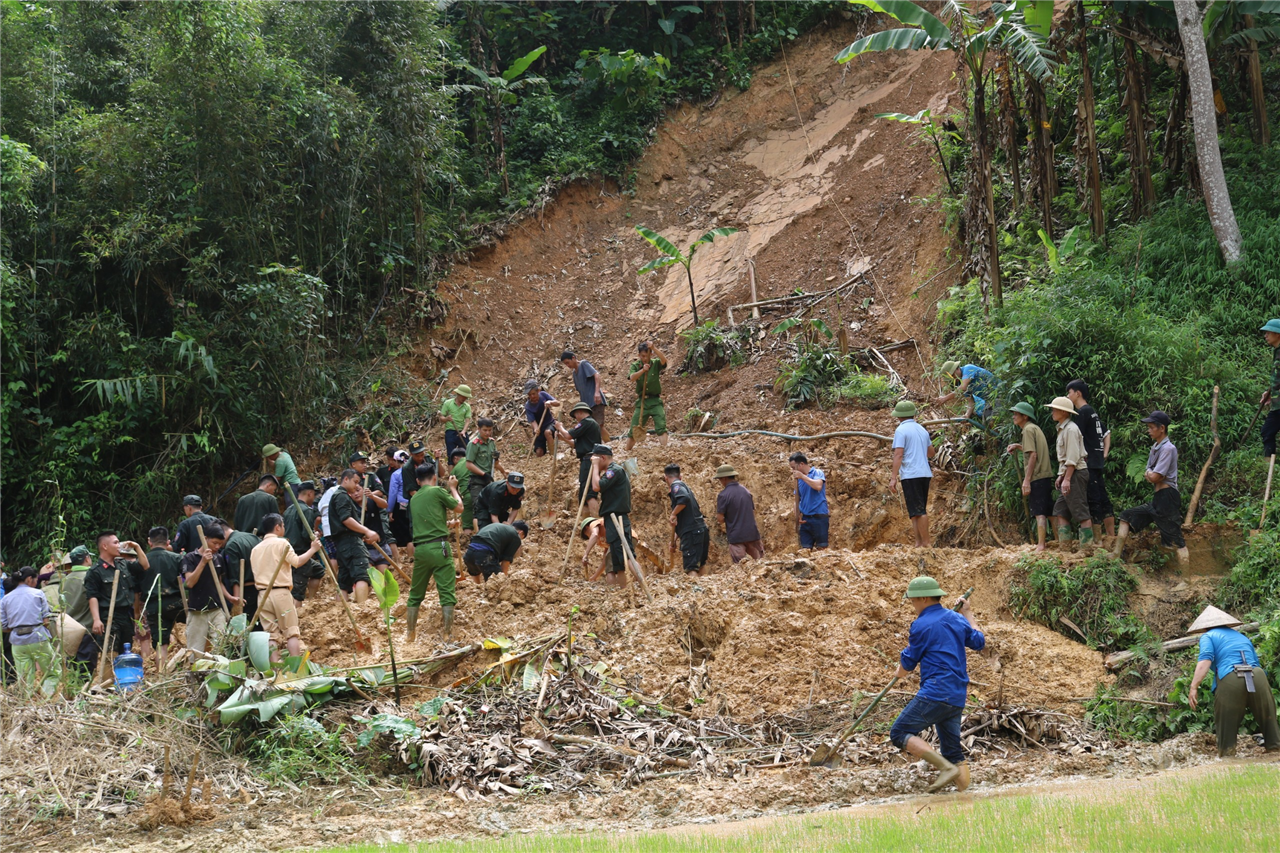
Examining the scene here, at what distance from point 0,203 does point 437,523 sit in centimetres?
A: 1168

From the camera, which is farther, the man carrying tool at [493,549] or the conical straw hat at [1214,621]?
the man carrying tool at [493,549]

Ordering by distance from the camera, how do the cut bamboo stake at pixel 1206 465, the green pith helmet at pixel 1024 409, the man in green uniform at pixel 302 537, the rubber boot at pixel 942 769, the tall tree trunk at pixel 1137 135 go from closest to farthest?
the rubber boot at pixel 942 769 → the cut bamboo stake at pixel 1206 465 → the green pith helmet at pixel 1024 409 → the man in green uniform at pixel 302 537 → the tall tree trunk at pixel 1137 135

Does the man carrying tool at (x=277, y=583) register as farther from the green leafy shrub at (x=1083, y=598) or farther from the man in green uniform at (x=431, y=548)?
the green leafy shrub at (x=1083, y=598)

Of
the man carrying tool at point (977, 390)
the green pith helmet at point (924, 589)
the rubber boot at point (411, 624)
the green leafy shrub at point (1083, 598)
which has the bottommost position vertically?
the green leafy shrub at point (1083, 598)

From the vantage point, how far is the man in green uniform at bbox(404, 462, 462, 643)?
10227 mm

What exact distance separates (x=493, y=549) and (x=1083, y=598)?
6177mm

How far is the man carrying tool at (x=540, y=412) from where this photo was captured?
15.0m

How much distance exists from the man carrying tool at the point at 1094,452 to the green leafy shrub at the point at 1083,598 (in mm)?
620

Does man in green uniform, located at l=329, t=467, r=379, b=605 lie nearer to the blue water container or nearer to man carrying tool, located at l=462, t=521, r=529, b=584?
man carrying tool, located at l=462, t=521, r=529, b=584

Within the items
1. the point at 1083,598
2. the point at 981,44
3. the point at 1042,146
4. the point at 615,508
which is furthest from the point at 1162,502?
the point at 981,44

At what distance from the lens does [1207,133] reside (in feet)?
41.2

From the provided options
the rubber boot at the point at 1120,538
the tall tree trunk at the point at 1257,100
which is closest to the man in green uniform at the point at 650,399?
the rubber boot at the point at 1120,538

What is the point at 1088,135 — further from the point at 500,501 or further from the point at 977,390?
the point at 500,501

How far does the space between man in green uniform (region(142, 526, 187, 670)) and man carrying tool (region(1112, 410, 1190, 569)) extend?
9.61 m
